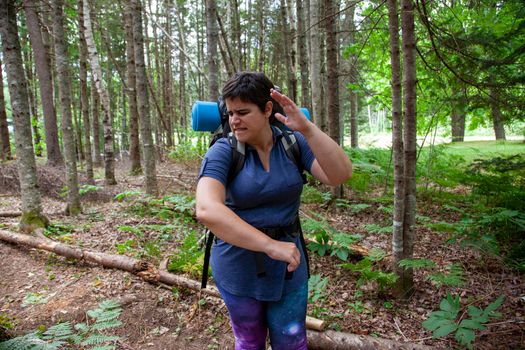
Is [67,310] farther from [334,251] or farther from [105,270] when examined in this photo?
[334,251]

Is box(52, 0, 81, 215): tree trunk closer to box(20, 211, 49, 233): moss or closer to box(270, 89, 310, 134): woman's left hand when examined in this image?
box(20, 211, 49, 233): moss

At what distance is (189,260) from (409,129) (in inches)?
132

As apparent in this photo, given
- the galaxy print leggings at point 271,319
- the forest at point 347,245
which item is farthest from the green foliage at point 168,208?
the galaxy print leggings at point 271,319

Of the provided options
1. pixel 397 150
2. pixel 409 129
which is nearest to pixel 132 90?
pixel 397 150

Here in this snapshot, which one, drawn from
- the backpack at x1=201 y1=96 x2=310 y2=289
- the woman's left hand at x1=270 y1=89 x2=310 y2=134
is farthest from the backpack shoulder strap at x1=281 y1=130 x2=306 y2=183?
the woman's left hand at x1=270 y1=89 x2=310 y2=134

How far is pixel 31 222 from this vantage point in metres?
5.84

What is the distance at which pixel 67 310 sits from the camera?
12.9 feet

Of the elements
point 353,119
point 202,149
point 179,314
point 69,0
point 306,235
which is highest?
point 69,0

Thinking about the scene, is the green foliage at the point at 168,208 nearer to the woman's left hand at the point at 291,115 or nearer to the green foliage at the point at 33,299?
the green foliage at the point at 33,299

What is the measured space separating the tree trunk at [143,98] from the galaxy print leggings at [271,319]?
685 cm

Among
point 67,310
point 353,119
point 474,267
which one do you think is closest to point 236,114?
point 67,310

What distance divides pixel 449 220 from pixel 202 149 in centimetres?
910

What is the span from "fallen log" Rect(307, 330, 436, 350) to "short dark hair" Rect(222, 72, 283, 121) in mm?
2460

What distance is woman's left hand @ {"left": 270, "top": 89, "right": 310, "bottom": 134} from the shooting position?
6.36ft
